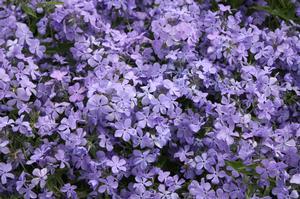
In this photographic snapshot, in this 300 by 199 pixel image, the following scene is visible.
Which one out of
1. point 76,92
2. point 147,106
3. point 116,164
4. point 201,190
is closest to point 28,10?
point 76,92

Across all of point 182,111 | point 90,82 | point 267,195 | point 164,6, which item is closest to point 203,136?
point 182,111

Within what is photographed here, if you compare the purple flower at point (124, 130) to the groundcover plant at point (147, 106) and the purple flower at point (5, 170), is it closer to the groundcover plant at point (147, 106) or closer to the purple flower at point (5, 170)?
the groundcover plant at point (147, 106)

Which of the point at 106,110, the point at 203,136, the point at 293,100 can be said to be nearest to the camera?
the point at 106,110

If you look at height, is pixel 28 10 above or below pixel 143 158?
above

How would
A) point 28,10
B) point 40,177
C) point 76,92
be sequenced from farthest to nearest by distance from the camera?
1. point 28,10
2. point 76,92
3. point 40,177

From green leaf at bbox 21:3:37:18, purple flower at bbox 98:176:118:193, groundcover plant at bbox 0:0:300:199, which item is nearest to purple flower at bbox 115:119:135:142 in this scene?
groundcover plant at bbox 0:0:300:199

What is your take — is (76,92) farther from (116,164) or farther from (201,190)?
(201,190)

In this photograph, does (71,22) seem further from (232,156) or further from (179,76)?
(232,156)

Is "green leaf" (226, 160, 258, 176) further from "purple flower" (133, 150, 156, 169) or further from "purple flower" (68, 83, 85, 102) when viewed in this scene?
"purple flower" (68, 83, 85, 102)
